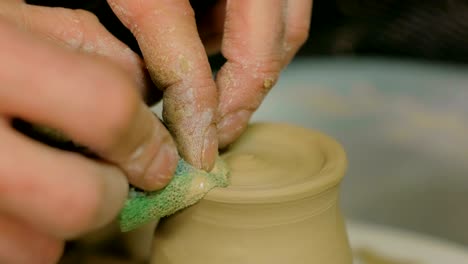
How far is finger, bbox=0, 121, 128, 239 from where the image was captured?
2.51 feet

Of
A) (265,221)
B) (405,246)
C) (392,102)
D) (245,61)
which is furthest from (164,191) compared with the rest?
(392,102)

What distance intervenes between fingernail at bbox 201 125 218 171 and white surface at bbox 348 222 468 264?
701 mm

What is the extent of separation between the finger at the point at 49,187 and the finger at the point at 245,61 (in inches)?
13.7

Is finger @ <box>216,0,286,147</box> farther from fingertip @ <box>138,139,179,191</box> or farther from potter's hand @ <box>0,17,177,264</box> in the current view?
potter's hand @ <box>0,17,177,264</box>

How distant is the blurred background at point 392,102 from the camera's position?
85.0 inches

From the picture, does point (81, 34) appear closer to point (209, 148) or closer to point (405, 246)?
point (209, 148)

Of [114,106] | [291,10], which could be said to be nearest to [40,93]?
[114,106]

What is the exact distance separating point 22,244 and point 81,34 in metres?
0.37

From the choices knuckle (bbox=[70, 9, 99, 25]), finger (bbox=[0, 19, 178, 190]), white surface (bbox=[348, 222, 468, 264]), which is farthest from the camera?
white surface (bbox=[348, 222, 468, 264])

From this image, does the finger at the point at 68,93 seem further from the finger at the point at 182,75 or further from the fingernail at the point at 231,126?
the fingernail at the point at 231,126

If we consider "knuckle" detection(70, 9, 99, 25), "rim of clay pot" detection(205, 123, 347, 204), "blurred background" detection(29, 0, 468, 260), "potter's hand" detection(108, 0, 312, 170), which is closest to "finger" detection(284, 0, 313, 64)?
"potter's hand" detection(108, 0, 312, 170)

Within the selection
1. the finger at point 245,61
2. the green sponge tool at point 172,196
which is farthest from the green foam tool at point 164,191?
the finger at point 245,61

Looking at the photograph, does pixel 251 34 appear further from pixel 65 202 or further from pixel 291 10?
pixel 65 202

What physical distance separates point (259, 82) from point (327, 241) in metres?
0.31
